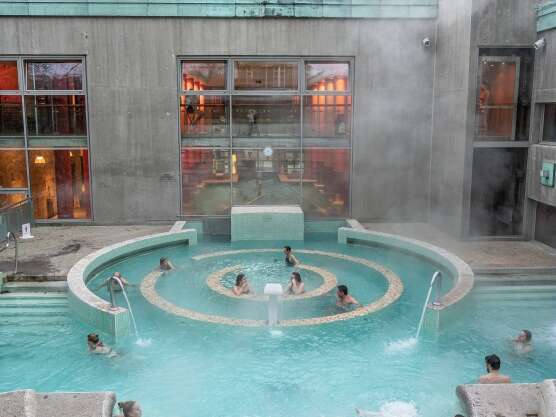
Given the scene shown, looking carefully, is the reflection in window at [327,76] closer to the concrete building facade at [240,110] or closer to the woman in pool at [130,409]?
the concrete building facade at [240,110]

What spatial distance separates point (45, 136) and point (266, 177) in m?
6.46

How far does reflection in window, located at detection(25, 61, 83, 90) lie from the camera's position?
16594 millimetres

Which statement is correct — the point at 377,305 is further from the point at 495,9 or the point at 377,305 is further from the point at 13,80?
the point at 13,80

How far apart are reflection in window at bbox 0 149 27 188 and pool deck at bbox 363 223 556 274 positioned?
10052mm

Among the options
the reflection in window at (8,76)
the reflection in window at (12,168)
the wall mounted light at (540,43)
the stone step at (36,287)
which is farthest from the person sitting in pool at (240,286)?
the reflection in window at (8,76)

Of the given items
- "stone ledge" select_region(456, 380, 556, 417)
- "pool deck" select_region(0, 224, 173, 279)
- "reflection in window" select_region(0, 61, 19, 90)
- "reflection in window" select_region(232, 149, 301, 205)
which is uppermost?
"reflection in window" select_region(0, 61, 19, 90)

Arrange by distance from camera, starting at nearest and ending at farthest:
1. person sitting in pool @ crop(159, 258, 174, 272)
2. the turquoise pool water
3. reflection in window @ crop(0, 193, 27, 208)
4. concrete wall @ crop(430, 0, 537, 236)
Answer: the turquoise pool water
person sitting in pool @ crop(159, 258, 174, 272)
concrete wall @ crop(430, 0, 537, 236)
reflection in window @ crop(0, 193, 27, 208)

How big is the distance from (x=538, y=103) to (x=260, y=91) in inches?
292

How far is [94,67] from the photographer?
54.3 feet

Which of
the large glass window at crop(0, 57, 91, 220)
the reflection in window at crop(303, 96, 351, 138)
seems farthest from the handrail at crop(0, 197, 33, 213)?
the reflection in window at crop(303, 96, 351, 138)

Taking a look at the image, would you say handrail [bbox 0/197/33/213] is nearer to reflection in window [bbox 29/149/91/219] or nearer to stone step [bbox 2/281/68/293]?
reflection in window [bbox 29/149/91/219]

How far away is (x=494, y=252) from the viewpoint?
13.7 metres

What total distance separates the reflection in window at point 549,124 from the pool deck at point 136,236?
263cm

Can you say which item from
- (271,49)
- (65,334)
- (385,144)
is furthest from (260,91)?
(65,334)
